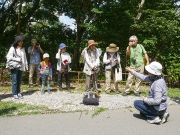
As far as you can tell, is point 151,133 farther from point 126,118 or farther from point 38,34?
point 38,34

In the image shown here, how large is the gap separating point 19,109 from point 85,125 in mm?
1932

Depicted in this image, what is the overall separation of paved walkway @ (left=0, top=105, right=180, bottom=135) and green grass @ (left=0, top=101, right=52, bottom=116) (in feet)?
0.93

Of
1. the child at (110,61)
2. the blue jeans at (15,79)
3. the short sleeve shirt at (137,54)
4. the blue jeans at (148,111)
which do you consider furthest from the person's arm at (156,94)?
the blue jeans at (15,79)

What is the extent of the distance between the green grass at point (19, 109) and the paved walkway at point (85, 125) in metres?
0.28

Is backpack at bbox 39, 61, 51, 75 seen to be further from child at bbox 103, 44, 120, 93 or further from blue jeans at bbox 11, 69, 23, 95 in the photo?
child at bbox 103, 44, 120, 93

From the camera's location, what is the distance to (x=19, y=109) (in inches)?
219

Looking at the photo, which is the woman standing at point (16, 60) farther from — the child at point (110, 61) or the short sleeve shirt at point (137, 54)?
the short sleeve shirt at point (137, 54)

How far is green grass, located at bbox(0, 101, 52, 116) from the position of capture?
5.25 m

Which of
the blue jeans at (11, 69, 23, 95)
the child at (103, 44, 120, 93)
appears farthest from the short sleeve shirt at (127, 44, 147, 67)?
the blue jeans at (11, 69, 23, 95)

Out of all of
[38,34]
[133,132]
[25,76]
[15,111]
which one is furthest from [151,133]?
[38,34]

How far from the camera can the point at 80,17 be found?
1175 centimetres

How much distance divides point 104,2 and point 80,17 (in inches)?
56.6

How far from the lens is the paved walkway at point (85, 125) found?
4.18 meters

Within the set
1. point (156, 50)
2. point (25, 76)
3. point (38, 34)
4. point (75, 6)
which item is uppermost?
point (75, 6)
